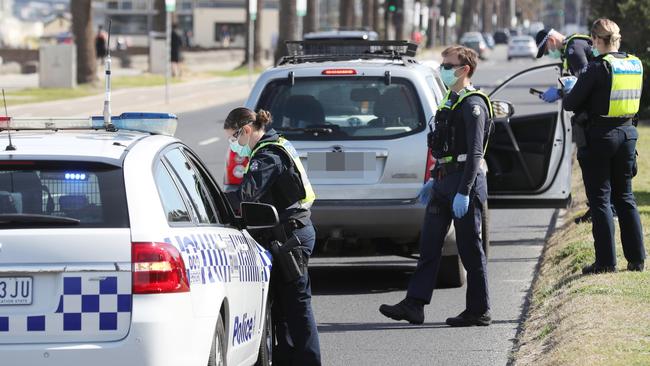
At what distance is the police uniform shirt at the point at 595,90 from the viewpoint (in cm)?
1025

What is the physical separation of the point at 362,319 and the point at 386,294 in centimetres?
106

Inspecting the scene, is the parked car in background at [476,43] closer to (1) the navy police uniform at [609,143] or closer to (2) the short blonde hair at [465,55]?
(1) the navy police uniform at [609,143]

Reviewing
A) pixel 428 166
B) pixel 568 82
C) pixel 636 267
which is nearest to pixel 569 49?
pixel 568 82

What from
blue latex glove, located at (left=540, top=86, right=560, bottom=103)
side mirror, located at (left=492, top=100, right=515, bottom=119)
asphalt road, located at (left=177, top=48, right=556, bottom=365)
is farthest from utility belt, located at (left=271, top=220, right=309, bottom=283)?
side mirror, located at (left=492, top=100, right=515, bottom=119)

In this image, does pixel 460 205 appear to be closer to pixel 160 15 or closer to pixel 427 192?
pixel 427 192

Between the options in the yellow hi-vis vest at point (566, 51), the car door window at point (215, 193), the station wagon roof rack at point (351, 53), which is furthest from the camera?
the yellow hi-vis vest at point (566, 51)

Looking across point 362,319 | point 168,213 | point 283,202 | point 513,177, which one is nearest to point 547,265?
point 513,177

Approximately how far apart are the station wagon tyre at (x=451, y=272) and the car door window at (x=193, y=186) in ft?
14.0

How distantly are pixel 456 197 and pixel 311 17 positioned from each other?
55.2 m

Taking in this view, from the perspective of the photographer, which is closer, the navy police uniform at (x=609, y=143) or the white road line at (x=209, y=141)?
the navy police uniform at (x=609, y=143)

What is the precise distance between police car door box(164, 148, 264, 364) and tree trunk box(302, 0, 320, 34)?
56139 mm

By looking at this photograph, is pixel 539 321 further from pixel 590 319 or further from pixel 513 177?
pixel 513 177

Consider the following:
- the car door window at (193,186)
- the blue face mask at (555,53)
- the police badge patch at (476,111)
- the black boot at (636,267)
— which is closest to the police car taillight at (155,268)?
the car door window at (193,186)

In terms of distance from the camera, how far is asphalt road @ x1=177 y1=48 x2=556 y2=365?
8820 millimetres
